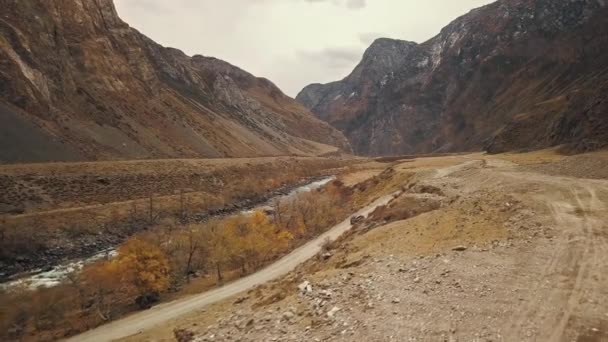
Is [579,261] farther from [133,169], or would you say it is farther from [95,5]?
[95,5]

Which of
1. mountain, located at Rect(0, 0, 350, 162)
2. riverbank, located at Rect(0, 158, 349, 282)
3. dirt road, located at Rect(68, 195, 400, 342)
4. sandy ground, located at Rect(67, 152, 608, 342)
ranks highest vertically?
mountain, located at Rect(0, 0, 350, 162)

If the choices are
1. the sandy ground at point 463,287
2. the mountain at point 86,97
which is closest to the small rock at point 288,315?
the sandy ground at point 463,287

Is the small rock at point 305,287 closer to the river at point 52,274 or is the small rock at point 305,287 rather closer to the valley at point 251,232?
the valley at point 251,232

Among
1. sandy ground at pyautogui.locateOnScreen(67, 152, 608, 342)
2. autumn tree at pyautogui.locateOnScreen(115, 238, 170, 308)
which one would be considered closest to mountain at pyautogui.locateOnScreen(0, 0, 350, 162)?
autumn tree at pyautogui.locateOnScreen(115, 238, 170, 308)

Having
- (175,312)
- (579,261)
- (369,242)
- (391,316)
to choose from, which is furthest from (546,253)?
(175,312)

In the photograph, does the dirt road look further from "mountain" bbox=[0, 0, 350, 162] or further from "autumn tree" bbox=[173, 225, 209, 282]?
"mountain" bbox=[0, 0, 350, 162]

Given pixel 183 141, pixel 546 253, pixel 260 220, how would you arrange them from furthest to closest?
pixel 183 141 < pixel 260 220 < pixel 546 253
